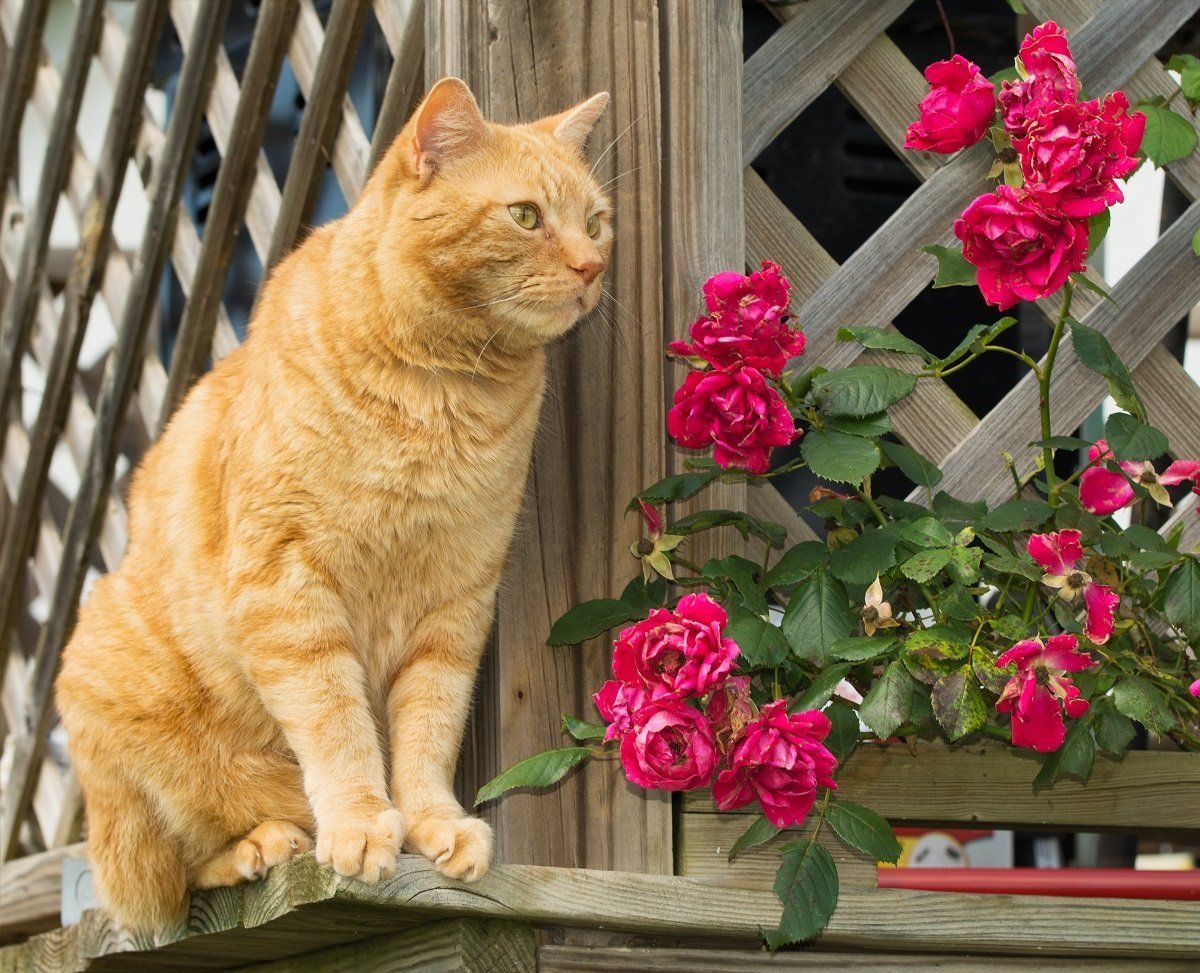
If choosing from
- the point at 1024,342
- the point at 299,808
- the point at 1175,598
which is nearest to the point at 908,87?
the point at 1175,598

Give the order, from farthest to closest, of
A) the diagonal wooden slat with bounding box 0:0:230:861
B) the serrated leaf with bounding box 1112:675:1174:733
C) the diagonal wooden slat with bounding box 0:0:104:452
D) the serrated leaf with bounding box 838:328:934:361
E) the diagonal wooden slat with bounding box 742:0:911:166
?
the diagonal wooden slat with bounding box 0:0:104:452 → the diagonal wooden slat with bounding box 0:0:230:861 → the diagonal wooden slat with bounding box 742:0:911:166 → the serrated leaf with bounding box 838:328:934:361 → the serrated leaf with bounding box 1112:675:1174:733

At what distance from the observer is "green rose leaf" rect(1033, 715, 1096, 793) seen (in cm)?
166

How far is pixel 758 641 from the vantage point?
1.60 meters

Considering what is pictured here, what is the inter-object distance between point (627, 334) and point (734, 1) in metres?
0.45

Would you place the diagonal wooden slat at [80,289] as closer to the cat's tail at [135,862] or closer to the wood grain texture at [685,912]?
the cat's tail at [135,862]

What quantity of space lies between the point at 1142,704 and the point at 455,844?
0.75m

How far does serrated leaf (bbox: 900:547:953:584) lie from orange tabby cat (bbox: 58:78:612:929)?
0.49 m

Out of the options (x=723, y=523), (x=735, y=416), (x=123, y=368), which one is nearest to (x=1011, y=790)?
(x=723, y=523)

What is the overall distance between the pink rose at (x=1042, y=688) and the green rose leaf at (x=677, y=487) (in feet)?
1.27

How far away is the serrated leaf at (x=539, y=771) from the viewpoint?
5.21ft

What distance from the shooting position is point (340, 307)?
182cm

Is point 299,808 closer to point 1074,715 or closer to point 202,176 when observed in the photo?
point 1074,715

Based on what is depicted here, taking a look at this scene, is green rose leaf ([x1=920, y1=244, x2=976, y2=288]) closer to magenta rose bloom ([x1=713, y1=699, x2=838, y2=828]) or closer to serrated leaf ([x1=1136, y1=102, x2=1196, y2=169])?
serrated leaf ([x1=1136, y1=102, x2=1196, y2=169])

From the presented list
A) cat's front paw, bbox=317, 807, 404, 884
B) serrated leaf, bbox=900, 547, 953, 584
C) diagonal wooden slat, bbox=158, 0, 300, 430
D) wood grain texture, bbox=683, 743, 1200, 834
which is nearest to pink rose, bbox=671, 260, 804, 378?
serrated leaf, bbox=900, 547, 953, 584
